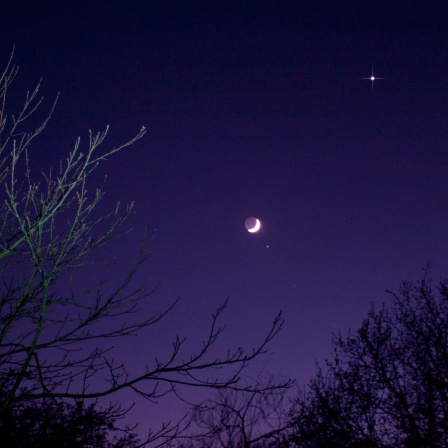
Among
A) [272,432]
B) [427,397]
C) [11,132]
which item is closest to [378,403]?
[427,397]

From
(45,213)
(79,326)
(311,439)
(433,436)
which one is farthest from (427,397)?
(45,213)

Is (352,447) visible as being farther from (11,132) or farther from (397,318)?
(11,132)

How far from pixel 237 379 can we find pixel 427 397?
36.4 ft

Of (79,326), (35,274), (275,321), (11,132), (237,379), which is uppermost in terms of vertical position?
(11,132)

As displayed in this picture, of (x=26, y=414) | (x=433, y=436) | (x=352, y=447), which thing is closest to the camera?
(x=26, y=414)

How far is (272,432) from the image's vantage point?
3926 millimetres

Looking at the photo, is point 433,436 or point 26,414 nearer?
point 26,414

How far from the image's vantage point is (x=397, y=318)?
1359cm

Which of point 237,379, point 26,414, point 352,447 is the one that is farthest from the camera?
point 352,447

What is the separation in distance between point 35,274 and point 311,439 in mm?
11731

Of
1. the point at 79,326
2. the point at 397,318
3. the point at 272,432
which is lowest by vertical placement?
the point at 272,432

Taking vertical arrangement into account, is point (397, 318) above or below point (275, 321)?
above

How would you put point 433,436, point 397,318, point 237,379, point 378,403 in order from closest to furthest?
1. point 237,379
2. point 433,436
3. point 378,403
4. point 397,318

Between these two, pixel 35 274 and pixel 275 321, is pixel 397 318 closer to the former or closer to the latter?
pixel 275 321
